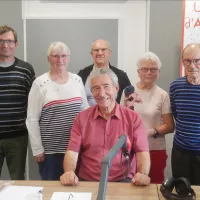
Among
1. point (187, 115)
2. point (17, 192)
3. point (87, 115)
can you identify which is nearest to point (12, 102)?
point (87, 115)

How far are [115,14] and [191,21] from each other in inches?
29.2

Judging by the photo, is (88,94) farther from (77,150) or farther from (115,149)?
(115,149)

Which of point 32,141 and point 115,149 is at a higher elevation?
point 115,149

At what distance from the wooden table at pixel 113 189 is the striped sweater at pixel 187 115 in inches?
23.8

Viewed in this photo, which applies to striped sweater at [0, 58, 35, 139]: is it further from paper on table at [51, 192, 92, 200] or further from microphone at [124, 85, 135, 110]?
paper on table at [51, 192, 92, 200]

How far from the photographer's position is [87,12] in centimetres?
A: 300

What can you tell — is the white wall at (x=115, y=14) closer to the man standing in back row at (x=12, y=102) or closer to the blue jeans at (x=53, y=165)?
the man standing in back row at (x=12, y=102)

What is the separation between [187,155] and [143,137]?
1.53ft

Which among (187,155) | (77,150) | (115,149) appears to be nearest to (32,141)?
(77,150)

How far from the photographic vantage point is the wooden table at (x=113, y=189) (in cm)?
143

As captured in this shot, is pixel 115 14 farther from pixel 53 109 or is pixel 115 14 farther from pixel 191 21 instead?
pixel 53 109

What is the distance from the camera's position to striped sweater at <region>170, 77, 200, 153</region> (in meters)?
1.99

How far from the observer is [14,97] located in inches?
90.5

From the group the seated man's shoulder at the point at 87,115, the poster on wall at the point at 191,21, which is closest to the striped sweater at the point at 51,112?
the seated man's shoulder at the point at 87,115
